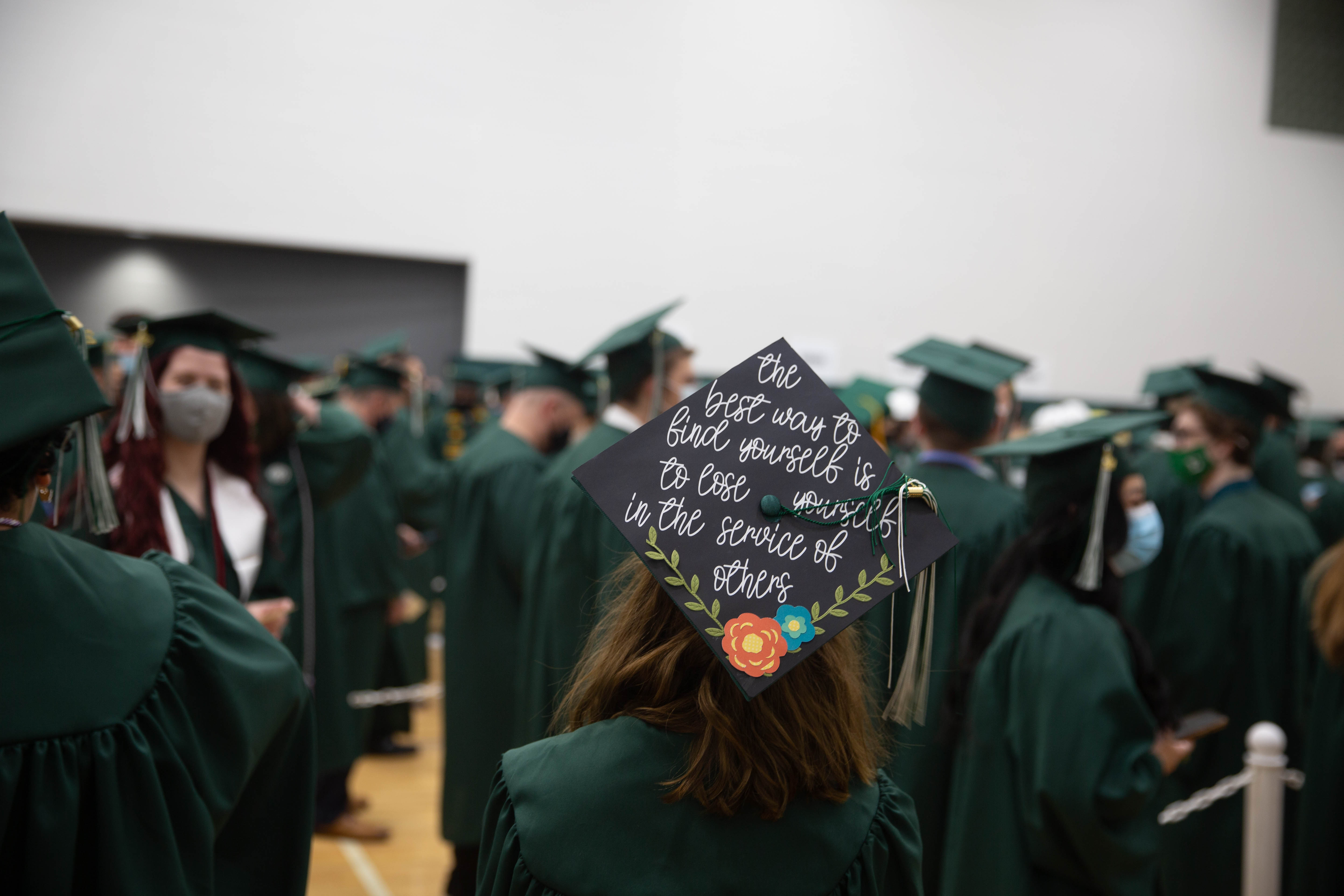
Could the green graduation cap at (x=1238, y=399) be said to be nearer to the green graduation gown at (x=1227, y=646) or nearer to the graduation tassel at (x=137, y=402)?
the green graduation gown at (x=1227, y=646)

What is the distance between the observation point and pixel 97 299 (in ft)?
23.1

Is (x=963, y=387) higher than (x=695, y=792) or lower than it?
higher

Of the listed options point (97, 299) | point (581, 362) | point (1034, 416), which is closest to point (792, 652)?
point (581, 362)

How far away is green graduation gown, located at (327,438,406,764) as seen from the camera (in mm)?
4500

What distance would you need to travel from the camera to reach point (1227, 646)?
3.73 m

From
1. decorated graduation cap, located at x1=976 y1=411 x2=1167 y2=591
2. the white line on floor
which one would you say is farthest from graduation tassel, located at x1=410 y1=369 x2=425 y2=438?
decorated graduation cap, located at x1=976 y1=411 x2=1167 y2=591

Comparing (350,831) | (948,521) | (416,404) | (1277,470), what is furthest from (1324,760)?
(416,404)

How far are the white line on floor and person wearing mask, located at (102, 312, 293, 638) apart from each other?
173cm

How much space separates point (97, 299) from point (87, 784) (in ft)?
22.6

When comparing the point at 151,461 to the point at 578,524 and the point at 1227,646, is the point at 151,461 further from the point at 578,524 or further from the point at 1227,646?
the point at 1227,646

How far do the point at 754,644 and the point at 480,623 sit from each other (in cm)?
290

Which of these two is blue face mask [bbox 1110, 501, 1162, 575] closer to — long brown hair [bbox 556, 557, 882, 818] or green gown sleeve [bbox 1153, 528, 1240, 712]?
green gown sleeve [bbox 1153, 528, 1240, 712]

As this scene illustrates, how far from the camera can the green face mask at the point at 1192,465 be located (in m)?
4.14

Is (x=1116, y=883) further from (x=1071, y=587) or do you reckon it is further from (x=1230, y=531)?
(x=1230, y=531)
